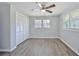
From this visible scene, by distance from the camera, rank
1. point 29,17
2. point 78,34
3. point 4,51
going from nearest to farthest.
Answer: point 78,34
point 4,51
point 29,17

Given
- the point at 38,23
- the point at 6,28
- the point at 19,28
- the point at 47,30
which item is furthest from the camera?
the point at 38,23

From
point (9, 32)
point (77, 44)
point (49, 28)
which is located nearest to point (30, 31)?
point (49, 28)

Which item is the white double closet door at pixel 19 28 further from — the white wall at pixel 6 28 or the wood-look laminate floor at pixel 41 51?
the white wall at pixel 6 28

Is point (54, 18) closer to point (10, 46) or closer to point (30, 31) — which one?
Result: point (30, 31)

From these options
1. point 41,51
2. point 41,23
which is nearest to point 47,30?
point 41,23

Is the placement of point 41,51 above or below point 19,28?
below

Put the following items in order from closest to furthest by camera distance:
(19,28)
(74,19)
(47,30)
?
1. (74,19)
2. (19,28)
3. (47,30)

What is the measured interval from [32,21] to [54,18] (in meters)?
2.20

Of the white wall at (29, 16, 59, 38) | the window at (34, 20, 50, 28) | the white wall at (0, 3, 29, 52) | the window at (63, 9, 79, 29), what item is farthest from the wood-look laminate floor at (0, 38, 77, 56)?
the window at (34, 20, 50, 28)

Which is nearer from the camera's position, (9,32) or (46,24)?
(9,32)

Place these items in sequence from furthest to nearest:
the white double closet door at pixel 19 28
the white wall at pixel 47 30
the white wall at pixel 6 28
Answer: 1. the white wall at pixel 47 30
2. the white double closet door at pixel 19 28
3. the white wall at pixel 6 28

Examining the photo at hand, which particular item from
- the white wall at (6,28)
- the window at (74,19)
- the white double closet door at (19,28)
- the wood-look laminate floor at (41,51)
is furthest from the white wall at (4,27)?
the window at (74,19)

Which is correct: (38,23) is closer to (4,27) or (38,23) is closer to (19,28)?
(19,28)

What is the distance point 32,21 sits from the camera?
40.9 ft
